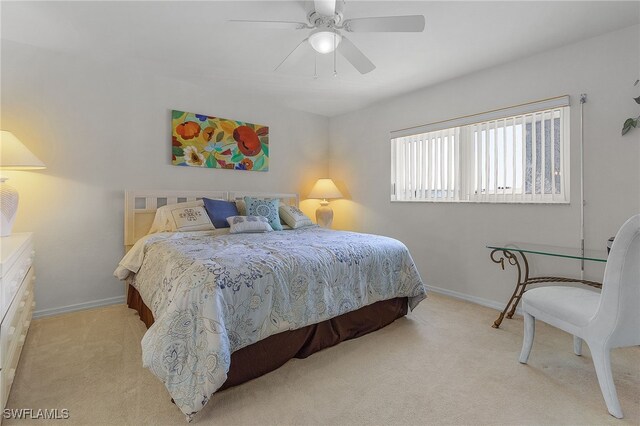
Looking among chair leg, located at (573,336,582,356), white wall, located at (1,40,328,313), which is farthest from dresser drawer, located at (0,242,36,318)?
chair leg, located at (573,336,582,356)

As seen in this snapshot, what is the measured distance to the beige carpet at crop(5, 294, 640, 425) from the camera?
4.88ft

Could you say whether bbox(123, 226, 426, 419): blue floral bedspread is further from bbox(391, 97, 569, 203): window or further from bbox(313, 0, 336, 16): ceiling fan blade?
bbox(313, 0, 336, 16): ceiling fan blade

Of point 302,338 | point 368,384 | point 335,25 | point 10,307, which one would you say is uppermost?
point 335,25

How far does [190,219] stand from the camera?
2.97 m

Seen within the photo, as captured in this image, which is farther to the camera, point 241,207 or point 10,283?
point 241,207

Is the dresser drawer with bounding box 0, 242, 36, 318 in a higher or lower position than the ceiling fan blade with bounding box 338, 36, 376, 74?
lower

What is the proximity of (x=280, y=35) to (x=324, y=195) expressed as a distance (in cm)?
222

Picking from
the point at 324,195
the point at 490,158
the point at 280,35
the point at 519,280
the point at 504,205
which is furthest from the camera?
the point at 324,195

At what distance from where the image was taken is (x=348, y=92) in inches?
147

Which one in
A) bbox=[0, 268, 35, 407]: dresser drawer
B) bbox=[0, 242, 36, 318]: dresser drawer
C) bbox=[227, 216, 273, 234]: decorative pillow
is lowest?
bbox=[0, 268, 35, 407]: dresser drawer

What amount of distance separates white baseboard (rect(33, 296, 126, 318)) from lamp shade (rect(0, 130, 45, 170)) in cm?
132

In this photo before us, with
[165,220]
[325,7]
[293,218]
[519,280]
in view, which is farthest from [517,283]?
[165,220]

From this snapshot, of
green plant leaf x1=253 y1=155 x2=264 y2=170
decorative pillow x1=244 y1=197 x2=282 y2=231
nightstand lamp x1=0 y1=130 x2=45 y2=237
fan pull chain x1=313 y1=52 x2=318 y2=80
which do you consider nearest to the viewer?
nightstand lamp x1=0 y1=130 x2=45 y2=237

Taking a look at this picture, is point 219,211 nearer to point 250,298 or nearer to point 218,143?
point 218,143
